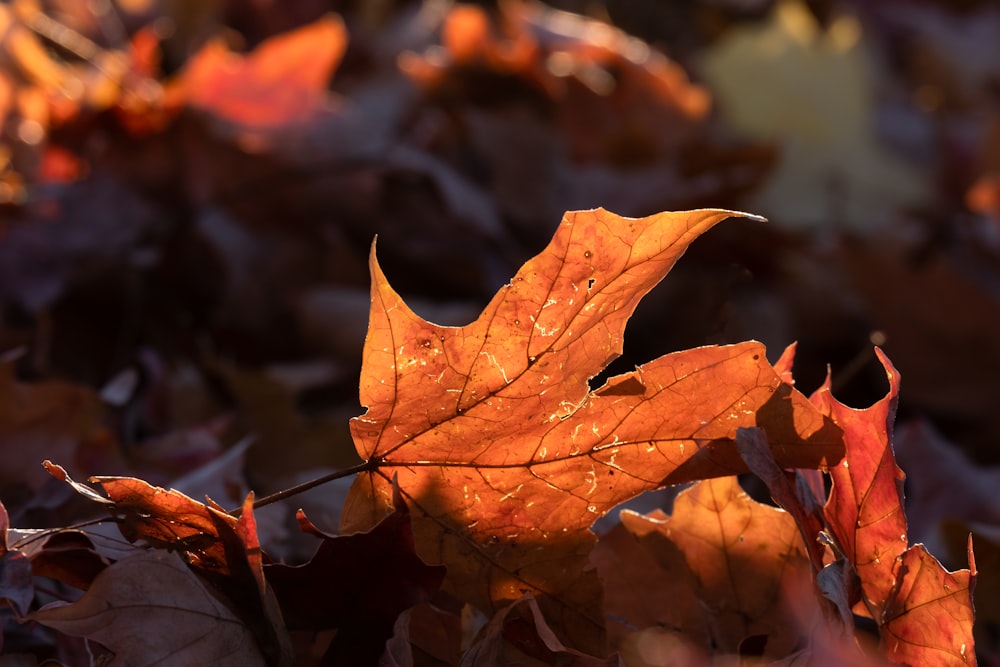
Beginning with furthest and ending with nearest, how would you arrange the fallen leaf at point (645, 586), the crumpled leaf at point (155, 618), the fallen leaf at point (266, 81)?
the fallen leaf at point (266, 81) < the fallen leaf at point (645, 586) < the crumpled leaf at point (155, 618)

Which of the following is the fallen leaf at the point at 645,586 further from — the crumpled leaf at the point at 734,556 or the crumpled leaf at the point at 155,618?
the crumpled leaf at the point at 155,618

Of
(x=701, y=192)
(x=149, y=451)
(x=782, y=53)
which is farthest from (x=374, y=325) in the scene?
(x=782, y=53)

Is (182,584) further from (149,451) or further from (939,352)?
(939,352)

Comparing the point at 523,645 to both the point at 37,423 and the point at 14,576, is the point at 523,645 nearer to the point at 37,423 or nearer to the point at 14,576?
the point at 14,576

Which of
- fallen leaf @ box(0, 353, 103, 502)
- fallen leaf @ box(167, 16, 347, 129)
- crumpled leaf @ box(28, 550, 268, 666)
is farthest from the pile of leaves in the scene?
fallen leaf @ box(167, 16, 347, 129)

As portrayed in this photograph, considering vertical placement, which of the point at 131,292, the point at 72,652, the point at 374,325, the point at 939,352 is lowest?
the point at 939,352

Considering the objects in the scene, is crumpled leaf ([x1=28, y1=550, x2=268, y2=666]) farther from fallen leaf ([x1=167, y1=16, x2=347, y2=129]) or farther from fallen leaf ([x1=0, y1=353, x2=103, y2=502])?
fallen leaf ([x1=167, y1=16, x2=347, y2=129])

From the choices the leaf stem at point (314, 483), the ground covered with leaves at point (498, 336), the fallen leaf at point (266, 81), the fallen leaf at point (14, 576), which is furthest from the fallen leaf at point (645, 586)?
the fallen leaf at point (266, 81)
